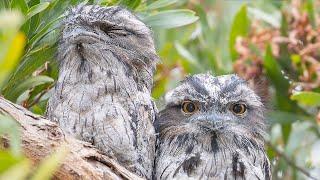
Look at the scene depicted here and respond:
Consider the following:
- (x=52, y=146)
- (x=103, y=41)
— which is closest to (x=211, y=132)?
(x=103, y=41)

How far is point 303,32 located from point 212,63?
0.94 metres

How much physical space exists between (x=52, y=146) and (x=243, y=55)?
2.15m

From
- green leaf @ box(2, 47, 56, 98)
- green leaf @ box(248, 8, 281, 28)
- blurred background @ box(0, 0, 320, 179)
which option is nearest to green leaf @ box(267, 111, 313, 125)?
blurred background @ box(0, 0, 320, 179)

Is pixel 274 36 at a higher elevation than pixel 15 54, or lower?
higher

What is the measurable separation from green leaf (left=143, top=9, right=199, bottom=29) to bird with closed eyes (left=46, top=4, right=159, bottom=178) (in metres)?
0.13

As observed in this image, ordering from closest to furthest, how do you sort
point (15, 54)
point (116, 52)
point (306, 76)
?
point (15, 54) → point (116, 52) → point (306, 76)

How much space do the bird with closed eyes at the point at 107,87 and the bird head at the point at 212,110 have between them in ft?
0.35

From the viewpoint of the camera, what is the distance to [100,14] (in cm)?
256

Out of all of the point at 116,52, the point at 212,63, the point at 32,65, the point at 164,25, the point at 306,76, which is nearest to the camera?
the point at 32,65

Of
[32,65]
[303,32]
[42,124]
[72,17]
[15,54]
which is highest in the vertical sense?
[303,32]

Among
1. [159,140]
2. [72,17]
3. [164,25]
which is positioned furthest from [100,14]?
[159,140]

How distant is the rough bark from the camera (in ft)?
5.95

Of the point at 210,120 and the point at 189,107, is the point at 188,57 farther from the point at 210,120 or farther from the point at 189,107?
the point at 210,120

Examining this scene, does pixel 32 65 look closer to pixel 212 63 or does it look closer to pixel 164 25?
pixel 164 25
